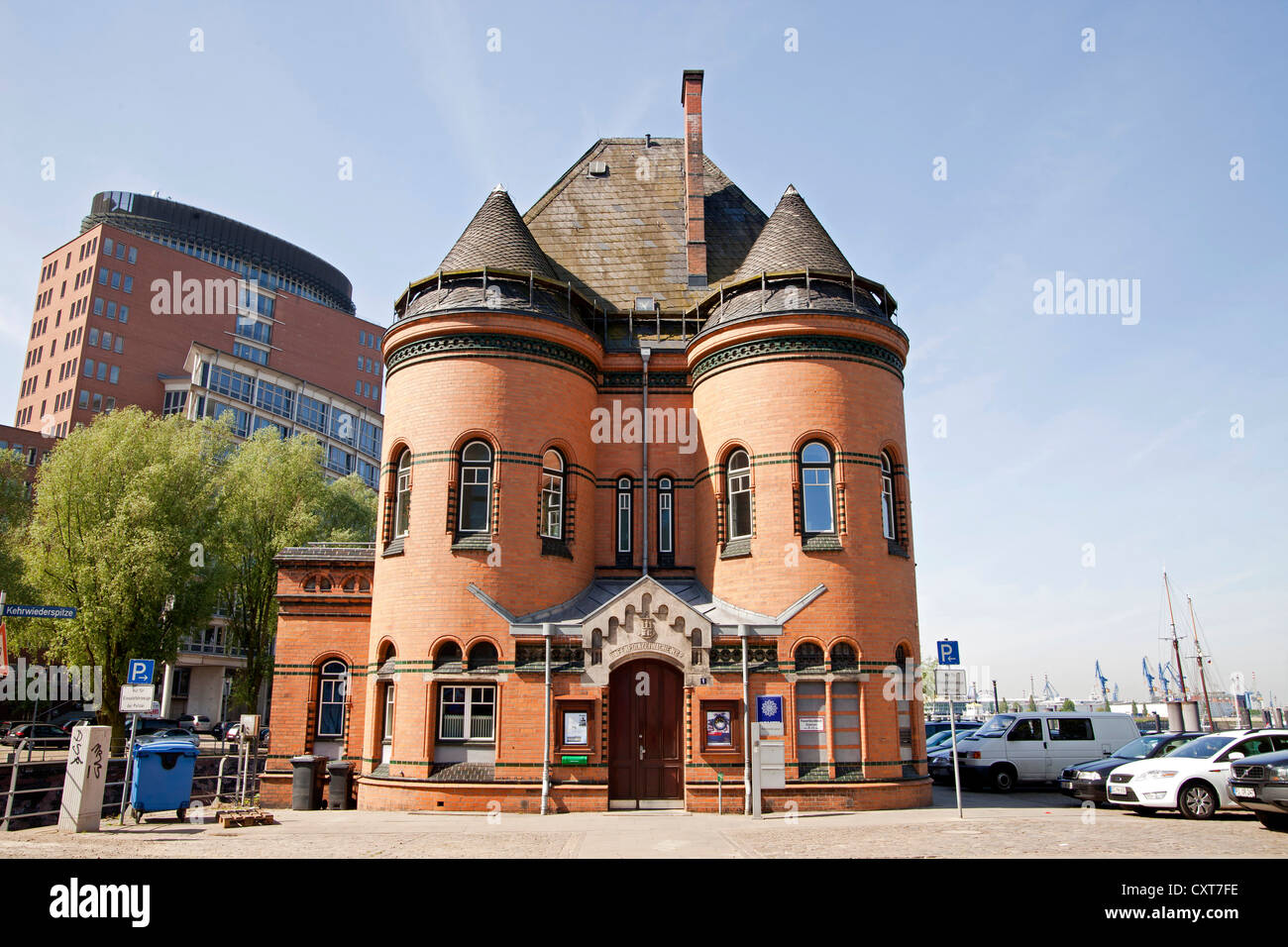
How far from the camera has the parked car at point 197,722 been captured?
53.2 meters

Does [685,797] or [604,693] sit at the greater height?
[604,693]

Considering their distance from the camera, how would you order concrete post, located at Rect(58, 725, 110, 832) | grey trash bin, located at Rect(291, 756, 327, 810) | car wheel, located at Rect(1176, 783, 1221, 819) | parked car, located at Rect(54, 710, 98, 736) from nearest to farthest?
1. concrete post, located at Rect(58, 725, 110, 832)
2. car wheel, located at Rect(1176, 783, 1221, 819)
3. grey trash bin, located at Rect(291, 756, 327, 810)
4. parked car, located at Rect(54, 710, 98, 736)

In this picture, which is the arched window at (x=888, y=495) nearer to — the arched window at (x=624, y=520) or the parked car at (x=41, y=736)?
the arched window at (x=624, y=520)

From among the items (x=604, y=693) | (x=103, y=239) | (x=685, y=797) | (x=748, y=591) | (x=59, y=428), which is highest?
(x=103, y=239)

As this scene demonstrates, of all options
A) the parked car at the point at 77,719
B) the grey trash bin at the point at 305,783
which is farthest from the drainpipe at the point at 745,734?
the parked car at the point at 77,719

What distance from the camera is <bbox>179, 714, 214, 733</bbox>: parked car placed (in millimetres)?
53169

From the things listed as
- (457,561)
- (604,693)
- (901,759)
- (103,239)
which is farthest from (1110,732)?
(103,239)

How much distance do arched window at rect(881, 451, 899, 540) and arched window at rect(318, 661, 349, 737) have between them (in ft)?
41.4

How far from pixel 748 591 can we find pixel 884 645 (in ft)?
9.60

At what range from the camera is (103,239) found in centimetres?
6875

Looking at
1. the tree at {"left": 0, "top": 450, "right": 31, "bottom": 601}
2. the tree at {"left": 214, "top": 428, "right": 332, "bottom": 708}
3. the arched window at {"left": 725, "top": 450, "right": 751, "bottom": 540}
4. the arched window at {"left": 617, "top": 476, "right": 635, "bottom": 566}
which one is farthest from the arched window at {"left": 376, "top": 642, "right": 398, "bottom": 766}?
the tree at {"left": 0, "top": 450, "right": 31, "bottom": 601}

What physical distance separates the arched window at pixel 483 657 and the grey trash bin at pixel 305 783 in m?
4.27

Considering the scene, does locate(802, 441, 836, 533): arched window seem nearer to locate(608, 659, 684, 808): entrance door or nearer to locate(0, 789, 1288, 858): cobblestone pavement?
locate(608, 659, 684, 808): entrance door

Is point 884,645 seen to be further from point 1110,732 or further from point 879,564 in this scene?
point 1110,732
